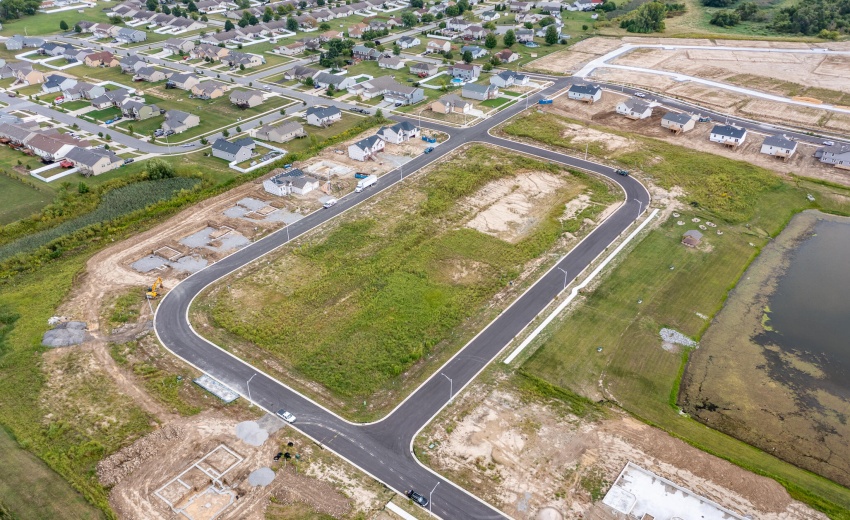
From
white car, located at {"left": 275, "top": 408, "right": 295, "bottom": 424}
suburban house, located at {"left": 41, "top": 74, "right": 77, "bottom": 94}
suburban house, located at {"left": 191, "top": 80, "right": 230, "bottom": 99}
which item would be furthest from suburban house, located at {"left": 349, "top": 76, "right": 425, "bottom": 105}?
white car, located at {"left": 275, "top": 408, "right": 295, "bottom": 424}

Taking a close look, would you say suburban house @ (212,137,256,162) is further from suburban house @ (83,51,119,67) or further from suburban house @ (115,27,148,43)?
suburban house @ (115,27,148,43)

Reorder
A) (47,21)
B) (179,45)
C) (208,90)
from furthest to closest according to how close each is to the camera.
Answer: (47,21)
(179,45)
(208,90)

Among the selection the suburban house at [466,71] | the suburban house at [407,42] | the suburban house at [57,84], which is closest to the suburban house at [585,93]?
the suburban house at [466,71]

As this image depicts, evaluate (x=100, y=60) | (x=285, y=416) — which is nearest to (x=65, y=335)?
(x=285, y=416)

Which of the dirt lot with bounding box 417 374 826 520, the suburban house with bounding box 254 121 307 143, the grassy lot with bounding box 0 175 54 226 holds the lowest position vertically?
the dirt lot with bounding box 417 374 826 520

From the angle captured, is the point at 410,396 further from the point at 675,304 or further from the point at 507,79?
the point at 507,79

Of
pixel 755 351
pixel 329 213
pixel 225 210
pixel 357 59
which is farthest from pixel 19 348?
pixel 357 59

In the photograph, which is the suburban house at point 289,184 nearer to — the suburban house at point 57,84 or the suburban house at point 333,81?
the suburban house at point 333,81
